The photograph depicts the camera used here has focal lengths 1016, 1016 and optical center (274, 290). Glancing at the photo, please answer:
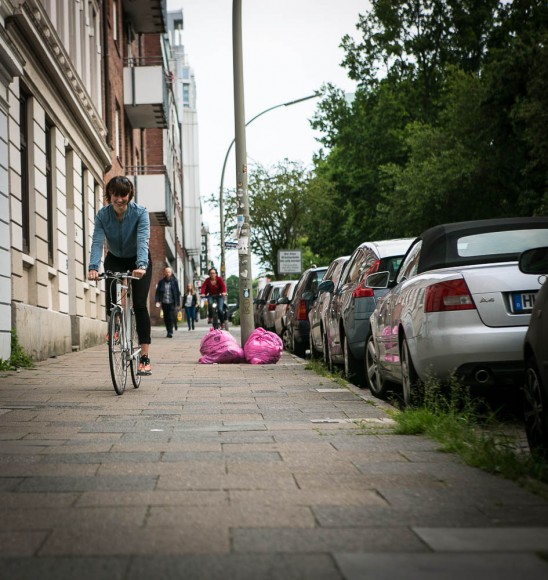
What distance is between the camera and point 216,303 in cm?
2764

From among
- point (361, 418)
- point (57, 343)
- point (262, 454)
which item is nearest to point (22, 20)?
point (57, 343)

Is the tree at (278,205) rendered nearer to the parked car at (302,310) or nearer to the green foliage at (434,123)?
the green foliage at (434,123)

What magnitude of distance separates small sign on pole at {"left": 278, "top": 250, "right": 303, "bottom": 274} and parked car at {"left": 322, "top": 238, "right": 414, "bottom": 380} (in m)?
25.6

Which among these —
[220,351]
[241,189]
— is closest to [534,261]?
[220,351]

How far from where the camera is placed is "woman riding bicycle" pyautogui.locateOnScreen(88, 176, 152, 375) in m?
9.80

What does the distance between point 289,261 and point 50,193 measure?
20736mm

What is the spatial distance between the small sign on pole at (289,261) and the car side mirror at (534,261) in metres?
32.0

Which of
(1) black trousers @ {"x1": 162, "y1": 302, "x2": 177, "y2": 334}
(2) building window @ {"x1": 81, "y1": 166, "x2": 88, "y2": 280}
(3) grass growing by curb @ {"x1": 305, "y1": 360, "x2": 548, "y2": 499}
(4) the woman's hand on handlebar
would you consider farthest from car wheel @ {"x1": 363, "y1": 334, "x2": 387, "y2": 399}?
(1) black trousers @ {"x1": 162, "y1": 302, "x2": 177, "y2": 334}

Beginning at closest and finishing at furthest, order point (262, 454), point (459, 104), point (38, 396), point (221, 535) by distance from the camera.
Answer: point (221, 535) < point (262, 454) < point (38, 396) < point (459, 104)

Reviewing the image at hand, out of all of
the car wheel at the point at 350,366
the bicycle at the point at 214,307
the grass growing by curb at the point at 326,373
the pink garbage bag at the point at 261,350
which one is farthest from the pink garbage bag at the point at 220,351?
the bicycle at the point at 214,307

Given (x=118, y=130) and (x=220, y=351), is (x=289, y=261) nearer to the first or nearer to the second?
(x=118, y=130)

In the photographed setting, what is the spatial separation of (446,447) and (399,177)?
36.8m

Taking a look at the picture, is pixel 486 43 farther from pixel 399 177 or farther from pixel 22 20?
pixel 22 20

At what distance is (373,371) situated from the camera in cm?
1004
